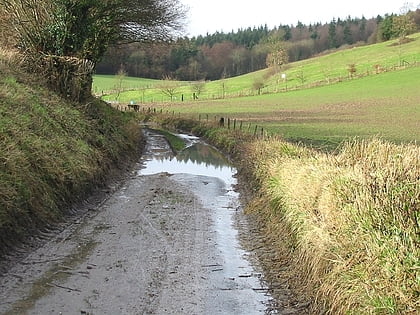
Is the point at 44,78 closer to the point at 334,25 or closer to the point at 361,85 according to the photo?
the point at 361,85

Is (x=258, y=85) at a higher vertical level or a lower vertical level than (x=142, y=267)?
higher

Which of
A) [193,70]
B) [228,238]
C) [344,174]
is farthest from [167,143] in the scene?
[193,70]

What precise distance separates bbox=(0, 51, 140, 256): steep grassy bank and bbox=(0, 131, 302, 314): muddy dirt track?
0.64 meters

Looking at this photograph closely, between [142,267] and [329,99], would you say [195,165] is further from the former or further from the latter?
[329,99]

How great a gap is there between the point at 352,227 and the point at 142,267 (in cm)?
365

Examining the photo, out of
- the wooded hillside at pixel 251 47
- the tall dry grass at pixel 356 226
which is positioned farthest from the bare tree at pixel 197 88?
the tall dry grass at pixel 356 226

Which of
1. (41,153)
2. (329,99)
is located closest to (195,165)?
(41,153)

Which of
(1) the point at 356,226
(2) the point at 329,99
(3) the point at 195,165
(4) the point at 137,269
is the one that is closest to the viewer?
(1) the point at 356,226

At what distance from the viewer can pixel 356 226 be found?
7316 millimetres

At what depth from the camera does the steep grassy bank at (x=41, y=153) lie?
1001cm

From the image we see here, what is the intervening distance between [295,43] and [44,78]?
425 ft

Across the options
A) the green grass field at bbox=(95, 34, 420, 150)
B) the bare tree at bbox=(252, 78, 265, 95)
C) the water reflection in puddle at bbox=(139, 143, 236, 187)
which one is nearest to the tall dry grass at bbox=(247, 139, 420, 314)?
the water reflection in puddle at bbox=(139, 143, 236, 187)

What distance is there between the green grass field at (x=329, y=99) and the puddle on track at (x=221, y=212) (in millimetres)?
5228

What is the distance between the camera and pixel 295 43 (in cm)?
14338
